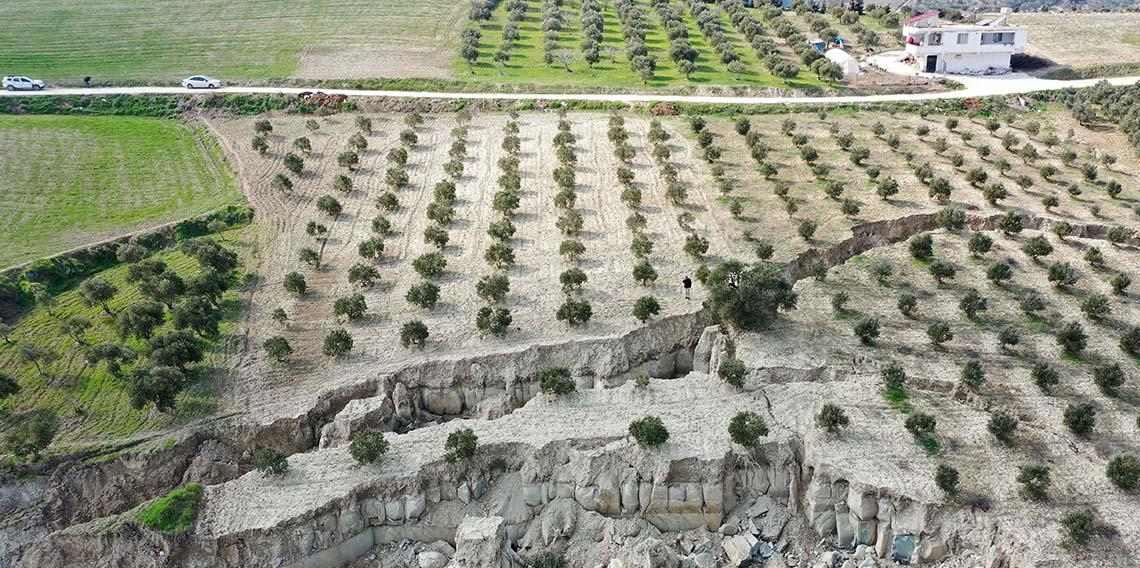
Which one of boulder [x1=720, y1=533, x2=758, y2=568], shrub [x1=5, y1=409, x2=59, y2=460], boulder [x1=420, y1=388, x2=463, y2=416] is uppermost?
shrub [x1=5, y1=409, x2=59, y2=460]

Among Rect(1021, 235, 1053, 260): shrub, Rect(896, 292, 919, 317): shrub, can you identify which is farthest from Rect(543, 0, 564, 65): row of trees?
Rect(896, 292, 919, 317): shrub

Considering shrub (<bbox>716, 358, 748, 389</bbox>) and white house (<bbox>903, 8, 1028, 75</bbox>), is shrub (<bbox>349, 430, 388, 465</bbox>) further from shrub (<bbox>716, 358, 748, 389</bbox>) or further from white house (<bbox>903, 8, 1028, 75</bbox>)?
white house (<bbox>903, 8, 1028, 75</bbox>)

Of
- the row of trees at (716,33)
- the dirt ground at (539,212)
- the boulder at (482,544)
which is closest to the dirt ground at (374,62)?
the dirt ground at (539,212)

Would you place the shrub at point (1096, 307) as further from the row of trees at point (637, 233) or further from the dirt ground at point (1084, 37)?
the dirt ground at point (1084, 37)

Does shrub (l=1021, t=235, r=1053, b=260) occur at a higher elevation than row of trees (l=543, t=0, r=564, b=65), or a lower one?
lower

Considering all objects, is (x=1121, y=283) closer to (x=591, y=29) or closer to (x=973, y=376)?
(x=973, y=376)

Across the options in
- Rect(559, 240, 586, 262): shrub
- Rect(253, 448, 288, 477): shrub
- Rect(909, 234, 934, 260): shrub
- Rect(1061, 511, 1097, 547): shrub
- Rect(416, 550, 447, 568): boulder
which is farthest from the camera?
Rect(559, 240, 586, 262): shrub

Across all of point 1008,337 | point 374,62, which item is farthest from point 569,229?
point 374,62
